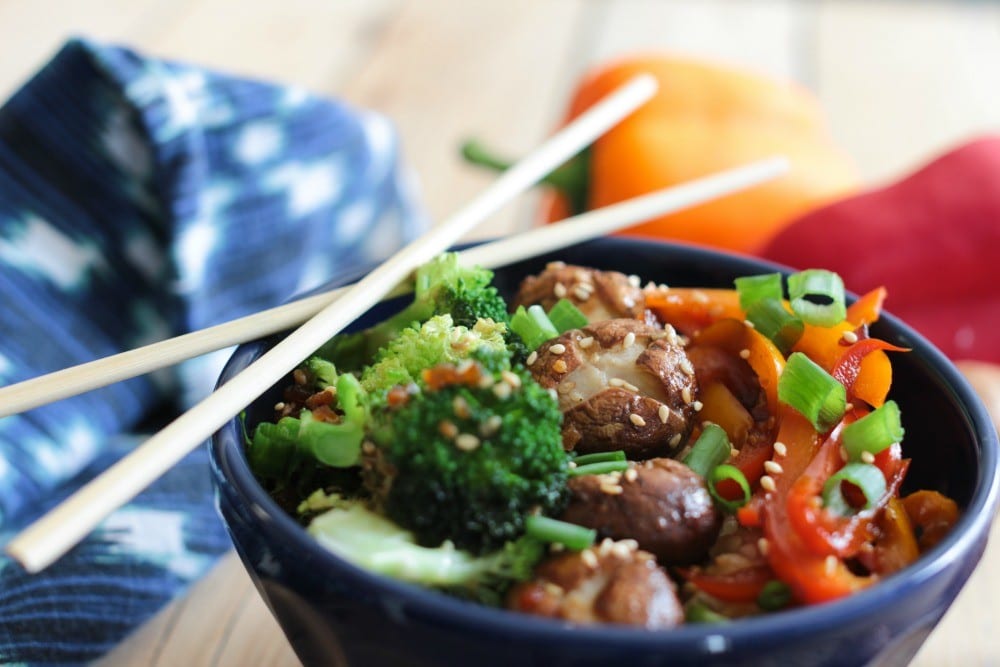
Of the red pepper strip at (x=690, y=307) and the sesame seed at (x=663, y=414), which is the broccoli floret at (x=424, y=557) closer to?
the sesame seed at (x=663, y=414)

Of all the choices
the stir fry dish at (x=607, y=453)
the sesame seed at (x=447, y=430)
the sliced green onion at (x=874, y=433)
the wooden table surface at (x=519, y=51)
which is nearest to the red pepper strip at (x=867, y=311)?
the stir fry dish at (x=607, y=453)

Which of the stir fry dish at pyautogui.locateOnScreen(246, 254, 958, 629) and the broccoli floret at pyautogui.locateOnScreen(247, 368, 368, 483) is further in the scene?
the broccoli floret at pyautogui.locateOnScreen(247, 368, 368, 483)

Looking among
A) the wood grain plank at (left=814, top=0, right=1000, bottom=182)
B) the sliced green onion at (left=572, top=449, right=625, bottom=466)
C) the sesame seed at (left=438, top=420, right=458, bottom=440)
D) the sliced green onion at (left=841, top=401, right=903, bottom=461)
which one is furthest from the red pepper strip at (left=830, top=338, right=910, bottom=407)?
the wood grain plank at (left=814, top=0, right=1000, bottom=182)

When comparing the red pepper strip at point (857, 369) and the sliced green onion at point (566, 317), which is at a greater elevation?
the sliced green onion at point (566, 317)

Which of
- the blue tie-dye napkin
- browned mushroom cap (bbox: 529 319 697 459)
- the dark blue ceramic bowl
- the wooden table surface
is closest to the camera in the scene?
the dark blue ceramic bowl

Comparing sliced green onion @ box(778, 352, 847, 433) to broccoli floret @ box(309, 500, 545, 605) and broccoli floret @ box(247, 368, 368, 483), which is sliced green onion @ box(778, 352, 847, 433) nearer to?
broccoli floret @ box(309, 500, 545, 605)
